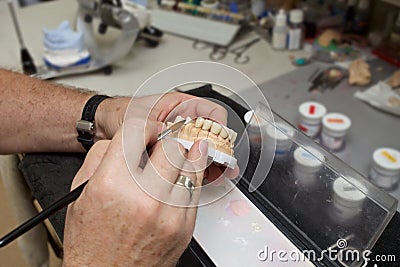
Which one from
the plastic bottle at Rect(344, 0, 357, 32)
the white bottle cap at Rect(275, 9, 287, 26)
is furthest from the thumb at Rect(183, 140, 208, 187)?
the plastic bottle at Rect(344, 0, 357, 32)

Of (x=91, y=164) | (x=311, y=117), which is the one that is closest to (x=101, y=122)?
(x=91, y=164)

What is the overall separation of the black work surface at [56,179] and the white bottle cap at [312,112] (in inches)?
13.2

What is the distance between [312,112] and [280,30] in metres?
0.43

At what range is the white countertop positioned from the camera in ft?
4.35

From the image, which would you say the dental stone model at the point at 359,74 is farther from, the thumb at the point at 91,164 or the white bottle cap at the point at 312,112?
the thumb at the point at 91,164

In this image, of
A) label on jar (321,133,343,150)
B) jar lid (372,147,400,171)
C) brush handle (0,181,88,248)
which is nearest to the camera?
brush handle (0,181,88,248)

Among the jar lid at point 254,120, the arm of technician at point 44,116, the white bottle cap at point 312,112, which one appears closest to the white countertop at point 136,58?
the white bottle cap at point 312,112

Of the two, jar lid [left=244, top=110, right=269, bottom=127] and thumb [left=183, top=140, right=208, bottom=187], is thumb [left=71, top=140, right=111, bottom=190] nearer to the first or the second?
thumb [left=183, top=140, right=208, bottom=187]

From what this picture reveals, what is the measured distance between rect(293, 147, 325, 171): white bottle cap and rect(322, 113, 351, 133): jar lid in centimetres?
38

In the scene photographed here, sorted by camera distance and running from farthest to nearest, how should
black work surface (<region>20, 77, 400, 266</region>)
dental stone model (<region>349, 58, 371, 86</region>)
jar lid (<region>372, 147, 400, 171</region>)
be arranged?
dental stone model (<region>349, 58, 371, 86</region>), jar lid (<region>372, 147, 400, 171</region>), black work surface (<region>20, 77, 400, 266</region>)

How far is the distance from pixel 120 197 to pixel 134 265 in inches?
3.8

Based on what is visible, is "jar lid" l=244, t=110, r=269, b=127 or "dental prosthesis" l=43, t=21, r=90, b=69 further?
"dental prosthesis" l=43, t=21, r=90, b=69

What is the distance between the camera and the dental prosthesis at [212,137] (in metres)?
0.61

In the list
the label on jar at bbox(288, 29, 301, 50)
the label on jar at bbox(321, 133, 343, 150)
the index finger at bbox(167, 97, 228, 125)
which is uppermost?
the index finger at bbox(167, 97, 228, 125)
